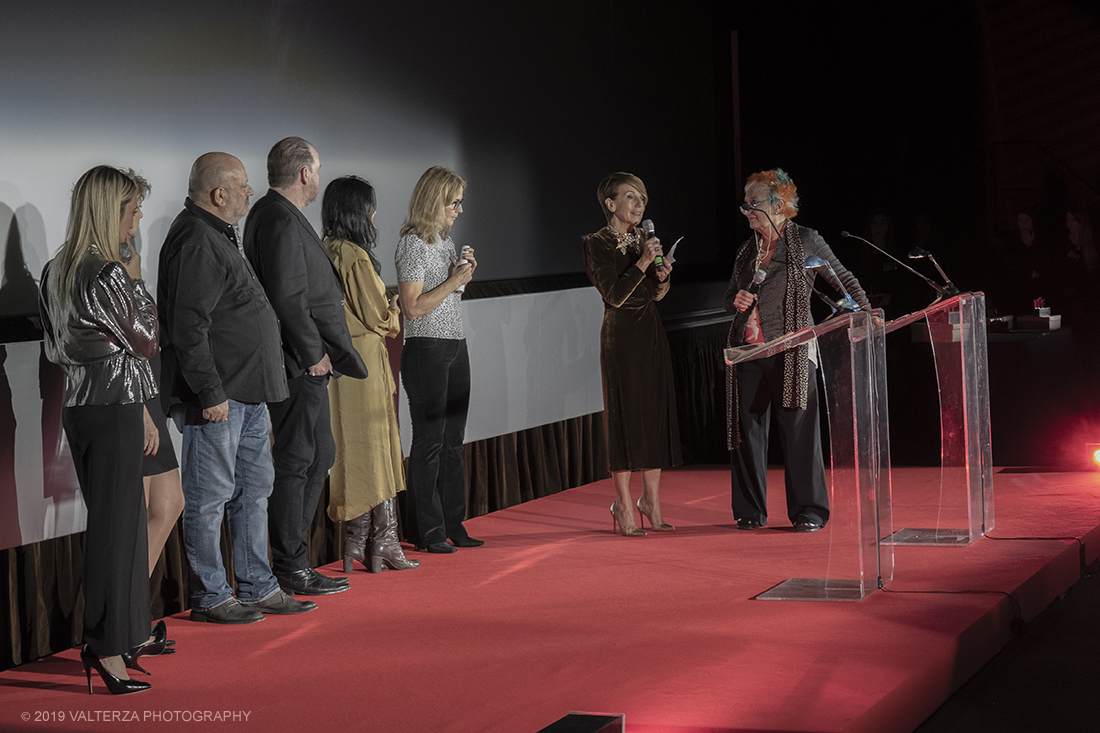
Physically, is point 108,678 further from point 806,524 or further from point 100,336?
point 806,524

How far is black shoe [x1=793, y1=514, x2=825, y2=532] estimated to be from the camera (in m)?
4.67

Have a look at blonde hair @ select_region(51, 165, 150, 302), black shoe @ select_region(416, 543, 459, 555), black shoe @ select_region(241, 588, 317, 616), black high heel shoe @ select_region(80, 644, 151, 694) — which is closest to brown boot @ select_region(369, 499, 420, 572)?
black shoe @ select_region(416, 543, 459, 555)

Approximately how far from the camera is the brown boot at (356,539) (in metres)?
4.21

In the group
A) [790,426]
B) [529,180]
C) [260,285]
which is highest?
[529,180]

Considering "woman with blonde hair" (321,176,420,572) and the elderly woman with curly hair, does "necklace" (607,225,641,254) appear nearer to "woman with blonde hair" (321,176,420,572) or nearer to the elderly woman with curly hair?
the elderly woman with curly hair

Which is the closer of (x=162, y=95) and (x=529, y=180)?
(x=162, y=95)

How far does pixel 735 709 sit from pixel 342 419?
1938mm

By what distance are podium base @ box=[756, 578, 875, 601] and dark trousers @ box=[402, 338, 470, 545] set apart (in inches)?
51.5

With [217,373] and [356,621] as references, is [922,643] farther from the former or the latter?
[217,373]

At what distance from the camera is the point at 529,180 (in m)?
6.23

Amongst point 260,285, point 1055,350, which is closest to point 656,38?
point 1055,350

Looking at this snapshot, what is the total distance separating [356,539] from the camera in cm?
422

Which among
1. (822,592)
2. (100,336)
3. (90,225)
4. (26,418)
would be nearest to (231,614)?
(26,418)

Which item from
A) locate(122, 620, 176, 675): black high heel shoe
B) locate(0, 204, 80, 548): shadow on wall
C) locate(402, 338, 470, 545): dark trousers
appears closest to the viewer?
locate(122, 620, 176, 675): black high heel shoe
